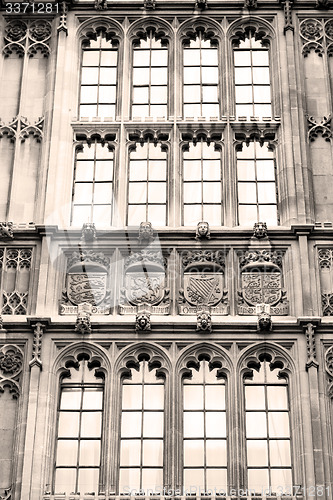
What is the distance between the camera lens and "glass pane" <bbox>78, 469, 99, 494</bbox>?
80.5 ft

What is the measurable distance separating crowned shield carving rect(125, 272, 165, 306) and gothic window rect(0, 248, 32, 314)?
6.66 ft

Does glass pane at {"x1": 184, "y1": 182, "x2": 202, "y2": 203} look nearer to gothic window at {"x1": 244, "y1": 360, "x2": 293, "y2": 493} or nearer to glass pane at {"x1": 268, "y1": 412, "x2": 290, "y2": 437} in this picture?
gothic window at {"x1": 244, "y1": 360, "x2": 293, "y2": 493}

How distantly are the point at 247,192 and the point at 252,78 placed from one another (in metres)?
3.15

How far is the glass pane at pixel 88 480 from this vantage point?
24531 mm

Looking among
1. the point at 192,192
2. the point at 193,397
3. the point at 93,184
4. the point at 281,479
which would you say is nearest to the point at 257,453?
the point at 281,479

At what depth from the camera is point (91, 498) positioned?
79.3ft

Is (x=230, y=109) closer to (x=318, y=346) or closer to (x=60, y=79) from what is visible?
(x=60, y=79)

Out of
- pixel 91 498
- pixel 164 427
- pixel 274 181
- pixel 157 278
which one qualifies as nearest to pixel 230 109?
pixel 274 181

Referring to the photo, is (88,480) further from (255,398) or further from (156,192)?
(156,192)

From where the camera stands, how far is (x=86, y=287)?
2702 cm

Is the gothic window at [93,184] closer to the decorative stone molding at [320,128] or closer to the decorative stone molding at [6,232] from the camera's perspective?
the decorative stone molding at [6,232]

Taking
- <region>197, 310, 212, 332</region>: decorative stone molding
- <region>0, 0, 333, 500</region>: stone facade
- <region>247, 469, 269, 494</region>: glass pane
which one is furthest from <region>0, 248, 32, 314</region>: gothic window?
<region>247, 469, 269, 494</region>: glass pane

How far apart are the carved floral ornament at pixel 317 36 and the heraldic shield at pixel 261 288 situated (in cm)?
608

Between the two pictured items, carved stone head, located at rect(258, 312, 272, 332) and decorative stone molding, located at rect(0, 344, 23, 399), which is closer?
decorative stone molding, located at rect(0, 344, 23, 399)
